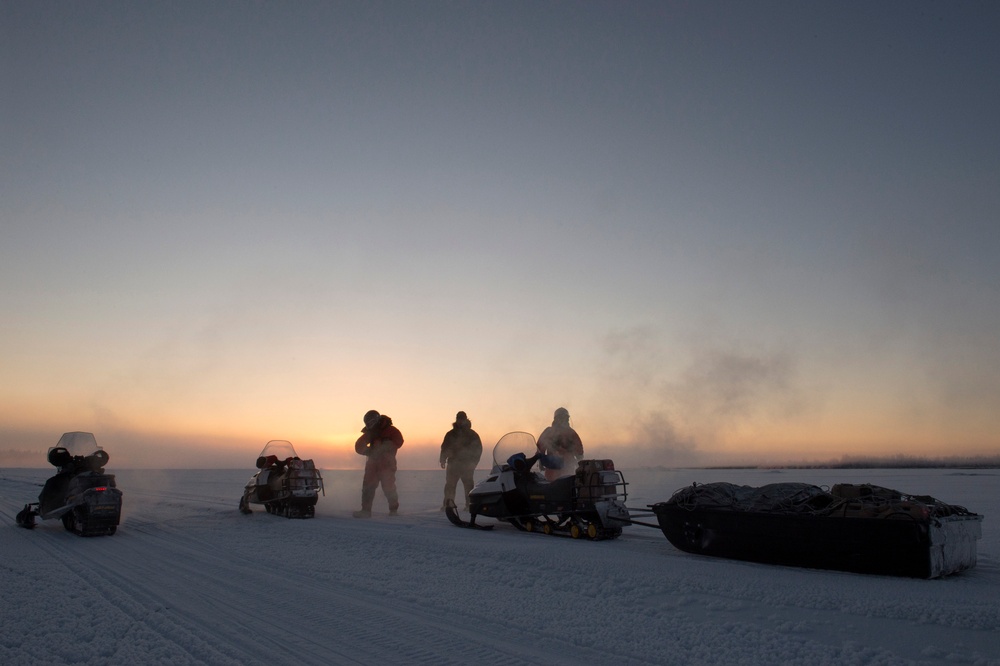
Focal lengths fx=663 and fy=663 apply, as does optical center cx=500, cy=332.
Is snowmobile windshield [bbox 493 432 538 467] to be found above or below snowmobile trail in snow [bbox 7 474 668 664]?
above

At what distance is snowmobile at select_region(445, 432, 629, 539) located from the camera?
9508 millimetres

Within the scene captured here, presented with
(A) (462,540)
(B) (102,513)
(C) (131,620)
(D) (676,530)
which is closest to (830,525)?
(D) (676,530)

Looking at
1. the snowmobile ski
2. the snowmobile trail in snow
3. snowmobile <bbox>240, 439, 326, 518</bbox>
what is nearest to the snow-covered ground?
the snowmobile trail in snow

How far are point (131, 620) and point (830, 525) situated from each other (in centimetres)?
643

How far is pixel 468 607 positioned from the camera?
5.48 metres

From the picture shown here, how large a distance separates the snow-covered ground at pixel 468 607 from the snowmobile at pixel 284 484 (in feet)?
13.2

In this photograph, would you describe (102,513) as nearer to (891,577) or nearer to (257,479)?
(257,479)

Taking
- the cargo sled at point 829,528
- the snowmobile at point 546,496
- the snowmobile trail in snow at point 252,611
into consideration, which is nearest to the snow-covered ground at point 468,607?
the snowmobile trail in snow at point 252,611

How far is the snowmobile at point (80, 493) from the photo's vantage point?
10.1m

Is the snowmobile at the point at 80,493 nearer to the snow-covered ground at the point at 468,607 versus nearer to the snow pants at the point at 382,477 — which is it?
the snow-covered ground at the point at 468,607

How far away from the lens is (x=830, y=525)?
6.77m

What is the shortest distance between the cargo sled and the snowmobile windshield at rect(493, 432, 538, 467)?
342 centimetres

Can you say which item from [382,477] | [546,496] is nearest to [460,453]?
[382,477]

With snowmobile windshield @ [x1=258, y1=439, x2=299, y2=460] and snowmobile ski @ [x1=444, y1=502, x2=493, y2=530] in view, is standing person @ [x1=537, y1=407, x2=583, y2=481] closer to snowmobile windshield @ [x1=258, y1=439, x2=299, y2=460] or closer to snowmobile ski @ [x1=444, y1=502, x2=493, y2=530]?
snowmobile ski @ [x1=444, y1=502, x2=493, y2=530]
